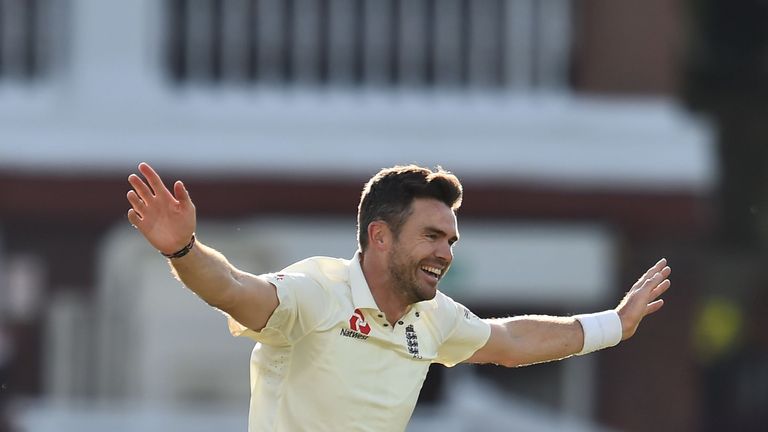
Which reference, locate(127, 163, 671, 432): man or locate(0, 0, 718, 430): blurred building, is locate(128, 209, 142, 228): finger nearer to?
locate(127, 163, 671, 432): man

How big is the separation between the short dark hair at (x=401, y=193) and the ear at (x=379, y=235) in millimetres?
15

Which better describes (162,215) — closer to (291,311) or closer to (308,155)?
(291,311)

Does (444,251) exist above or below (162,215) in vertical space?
below

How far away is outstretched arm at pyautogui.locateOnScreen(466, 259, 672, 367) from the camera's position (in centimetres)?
739

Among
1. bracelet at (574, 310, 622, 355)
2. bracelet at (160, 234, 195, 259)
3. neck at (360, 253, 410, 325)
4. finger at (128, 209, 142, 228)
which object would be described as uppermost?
finger at (128, 209, 142, 228)

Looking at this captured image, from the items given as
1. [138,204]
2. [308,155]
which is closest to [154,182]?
[138,204]

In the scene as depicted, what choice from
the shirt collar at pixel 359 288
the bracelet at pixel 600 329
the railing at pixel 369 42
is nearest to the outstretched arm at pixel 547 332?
the bracelet at pixel 600 329

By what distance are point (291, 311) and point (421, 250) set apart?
485 millimetres

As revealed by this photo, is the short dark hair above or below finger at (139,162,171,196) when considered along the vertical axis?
below

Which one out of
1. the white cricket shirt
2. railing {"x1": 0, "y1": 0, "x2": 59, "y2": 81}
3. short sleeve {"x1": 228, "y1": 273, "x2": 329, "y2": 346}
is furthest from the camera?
railing {"x1": 0, "y1": 0, "x2": 59, "y2": 81}

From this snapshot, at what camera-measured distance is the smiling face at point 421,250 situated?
6754 millimetres

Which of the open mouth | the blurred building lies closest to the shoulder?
the open mouth

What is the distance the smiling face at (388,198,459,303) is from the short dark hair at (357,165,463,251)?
3 centimetres

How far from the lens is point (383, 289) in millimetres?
6836
